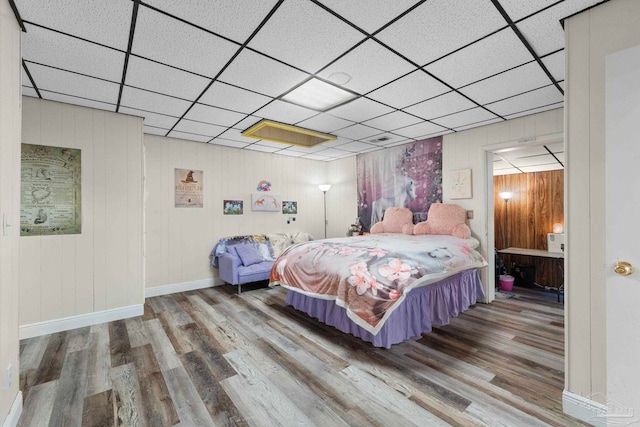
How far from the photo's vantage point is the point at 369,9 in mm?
1729

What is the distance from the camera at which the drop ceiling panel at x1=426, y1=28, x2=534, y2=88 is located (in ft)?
6.79

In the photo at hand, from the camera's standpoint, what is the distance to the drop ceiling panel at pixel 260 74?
2.31 metres

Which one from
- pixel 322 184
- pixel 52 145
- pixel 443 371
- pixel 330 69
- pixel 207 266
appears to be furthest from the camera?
pixel 322 184

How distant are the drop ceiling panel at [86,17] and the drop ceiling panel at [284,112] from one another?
5.00ft

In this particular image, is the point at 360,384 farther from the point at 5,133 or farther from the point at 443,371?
the point at 5,133

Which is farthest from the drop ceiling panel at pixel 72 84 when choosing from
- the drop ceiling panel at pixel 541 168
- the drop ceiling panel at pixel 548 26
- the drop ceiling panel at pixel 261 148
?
the drop ceiling panel at pixel 541 168

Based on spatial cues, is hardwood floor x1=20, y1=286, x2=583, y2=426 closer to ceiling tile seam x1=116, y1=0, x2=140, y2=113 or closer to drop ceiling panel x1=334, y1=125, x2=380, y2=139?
ceiling tile seam x1=116, y1=0, x2=140, y2=113

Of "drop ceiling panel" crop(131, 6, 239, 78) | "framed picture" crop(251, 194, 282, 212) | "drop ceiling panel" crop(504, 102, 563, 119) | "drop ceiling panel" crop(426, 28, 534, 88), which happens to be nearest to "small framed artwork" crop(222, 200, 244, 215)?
"framed picture" crop(251, 194, 282, 212)

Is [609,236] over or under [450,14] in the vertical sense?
under

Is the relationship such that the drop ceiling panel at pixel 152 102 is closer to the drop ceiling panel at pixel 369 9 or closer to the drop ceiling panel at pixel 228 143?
the drop ceiling panel at pixel 228 143

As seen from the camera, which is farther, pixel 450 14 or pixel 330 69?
pixel 330 69

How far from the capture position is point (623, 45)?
1618 millimetres

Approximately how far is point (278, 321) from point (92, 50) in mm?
3063

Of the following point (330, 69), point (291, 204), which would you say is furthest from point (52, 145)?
point (291, 204)
